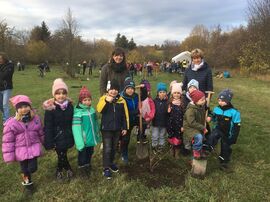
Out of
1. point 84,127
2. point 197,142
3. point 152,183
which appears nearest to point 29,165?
point 84,127

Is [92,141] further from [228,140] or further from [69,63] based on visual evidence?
[69,63]

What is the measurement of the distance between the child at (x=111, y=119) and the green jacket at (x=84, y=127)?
6.4 inches

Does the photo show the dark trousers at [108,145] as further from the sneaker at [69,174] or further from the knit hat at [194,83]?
the knit hat at [194,83]

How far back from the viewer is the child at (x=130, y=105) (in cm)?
501

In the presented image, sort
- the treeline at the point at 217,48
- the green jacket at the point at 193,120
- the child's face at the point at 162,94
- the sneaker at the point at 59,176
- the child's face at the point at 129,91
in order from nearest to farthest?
1. the sneaker at the point at 59,176
2. the green jacket at the point at 193,120
3. the child's face at the point at 129,91
4. the child's face at the point at 162,94
5. the treeline at the point at 217,48

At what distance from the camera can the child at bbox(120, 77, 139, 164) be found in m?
5.01

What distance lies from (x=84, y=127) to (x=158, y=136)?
185cm

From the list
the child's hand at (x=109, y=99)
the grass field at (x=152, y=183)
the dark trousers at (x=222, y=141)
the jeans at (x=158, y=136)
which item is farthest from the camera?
the jeans at (x=158, y=136)

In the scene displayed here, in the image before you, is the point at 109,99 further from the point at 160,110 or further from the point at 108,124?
the point at 160,110

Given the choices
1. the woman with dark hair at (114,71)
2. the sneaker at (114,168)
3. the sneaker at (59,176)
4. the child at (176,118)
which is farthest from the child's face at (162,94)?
the sneaker at (59,176)

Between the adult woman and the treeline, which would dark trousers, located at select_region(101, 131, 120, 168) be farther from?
the treeline

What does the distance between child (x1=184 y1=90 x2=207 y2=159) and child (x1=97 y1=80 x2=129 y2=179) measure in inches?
41.4

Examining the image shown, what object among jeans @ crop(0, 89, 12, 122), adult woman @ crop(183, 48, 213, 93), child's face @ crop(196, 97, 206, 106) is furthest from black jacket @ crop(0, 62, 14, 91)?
child's face @ crop(196, 97, 206, 106)

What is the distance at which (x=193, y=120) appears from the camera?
486 cm
